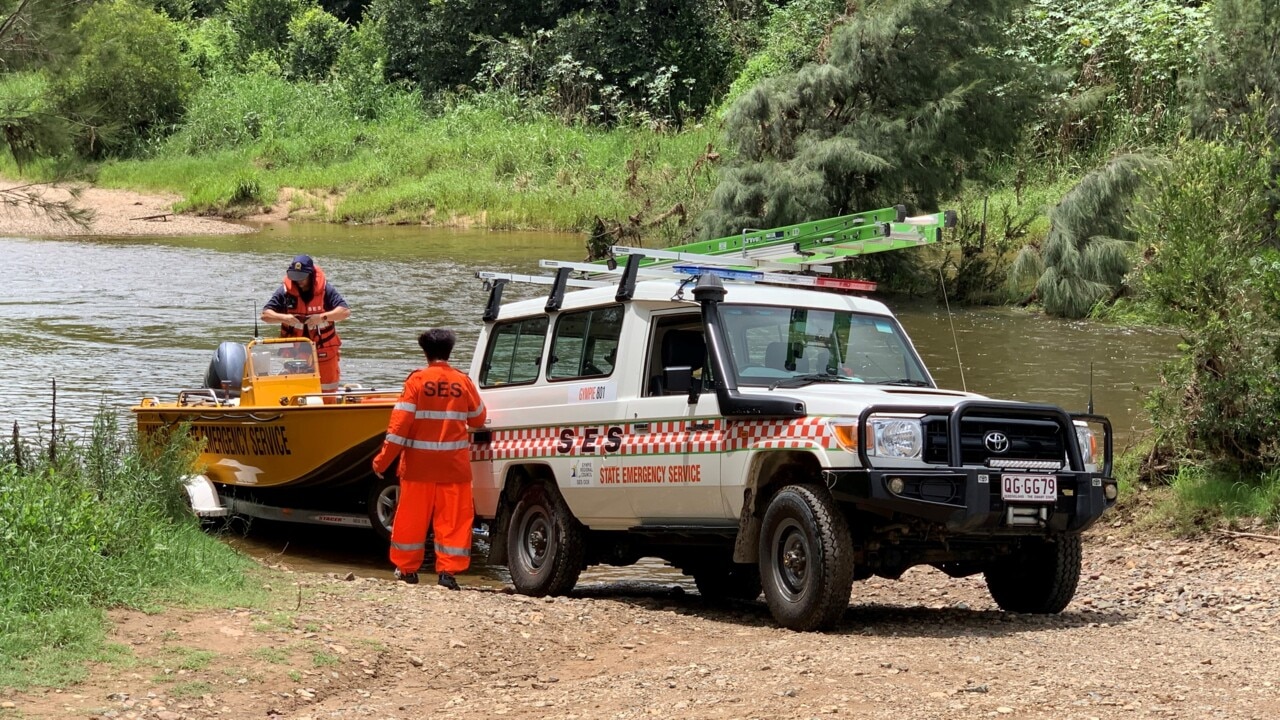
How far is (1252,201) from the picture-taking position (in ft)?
39.9

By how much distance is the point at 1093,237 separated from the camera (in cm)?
2600

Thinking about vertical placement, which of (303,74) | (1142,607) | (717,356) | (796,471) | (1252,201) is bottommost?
(1142,607)

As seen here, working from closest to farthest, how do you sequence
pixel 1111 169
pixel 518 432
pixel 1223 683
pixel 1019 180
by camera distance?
1. pixel 1223 683
2. pixel 518 432
3. pixel 1111 169
4. pixel 1019 180

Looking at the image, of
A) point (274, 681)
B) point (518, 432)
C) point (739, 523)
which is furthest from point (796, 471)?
point (274, 681)

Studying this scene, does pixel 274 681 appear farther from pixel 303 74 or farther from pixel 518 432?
pixel 303 74

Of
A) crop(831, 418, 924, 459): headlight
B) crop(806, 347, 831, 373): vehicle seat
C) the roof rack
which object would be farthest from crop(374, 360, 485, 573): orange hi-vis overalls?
crop(831, 418, 924, 459): headlight

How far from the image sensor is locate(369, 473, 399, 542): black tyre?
1298 centimetres

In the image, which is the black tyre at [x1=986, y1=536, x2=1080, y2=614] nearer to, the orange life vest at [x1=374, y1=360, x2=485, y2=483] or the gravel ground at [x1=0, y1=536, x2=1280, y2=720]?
the gravel ground at [x1=0, y1=536, x2=1280, y2=720]

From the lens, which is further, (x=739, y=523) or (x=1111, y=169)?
(x=1111, y=169)

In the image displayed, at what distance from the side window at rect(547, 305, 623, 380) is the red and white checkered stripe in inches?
14.4

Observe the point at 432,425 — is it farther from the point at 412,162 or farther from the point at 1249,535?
the point at 412,162

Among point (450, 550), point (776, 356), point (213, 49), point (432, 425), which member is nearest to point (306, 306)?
point (432, 425)

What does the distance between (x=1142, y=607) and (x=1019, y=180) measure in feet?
74.9

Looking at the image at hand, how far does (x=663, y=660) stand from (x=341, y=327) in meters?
18.2
